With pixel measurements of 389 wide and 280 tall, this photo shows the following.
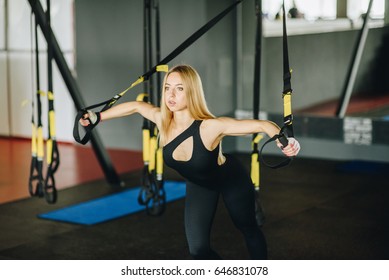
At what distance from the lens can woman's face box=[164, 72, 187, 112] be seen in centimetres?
328

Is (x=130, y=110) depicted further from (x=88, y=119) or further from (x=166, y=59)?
(x=166, y=59)

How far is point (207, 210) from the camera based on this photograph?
135 inches

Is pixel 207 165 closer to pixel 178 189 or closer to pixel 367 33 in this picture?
pixel 178 189

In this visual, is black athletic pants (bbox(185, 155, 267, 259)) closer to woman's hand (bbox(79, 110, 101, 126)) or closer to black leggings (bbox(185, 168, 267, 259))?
black leggings (bbox(185, 168, 267, 259))

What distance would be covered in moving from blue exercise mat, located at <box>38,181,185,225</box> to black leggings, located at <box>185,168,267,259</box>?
2003 millimetres

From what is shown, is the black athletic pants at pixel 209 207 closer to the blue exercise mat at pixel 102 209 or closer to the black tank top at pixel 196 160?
the black tank top at pixel 196 160

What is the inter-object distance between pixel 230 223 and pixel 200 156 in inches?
82.4

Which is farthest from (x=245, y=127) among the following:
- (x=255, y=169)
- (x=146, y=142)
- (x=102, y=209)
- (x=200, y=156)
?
(x=102, y=209)

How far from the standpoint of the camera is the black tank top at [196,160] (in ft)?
10.9

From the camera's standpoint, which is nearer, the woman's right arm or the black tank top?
the black tank top

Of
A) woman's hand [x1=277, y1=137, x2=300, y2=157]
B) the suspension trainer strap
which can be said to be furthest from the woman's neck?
the suspension trainer strap

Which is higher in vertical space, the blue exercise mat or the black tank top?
the black tank top

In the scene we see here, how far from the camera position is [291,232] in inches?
200

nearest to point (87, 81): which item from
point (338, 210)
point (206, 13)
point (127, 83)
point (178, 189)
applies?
point (127, 83)
